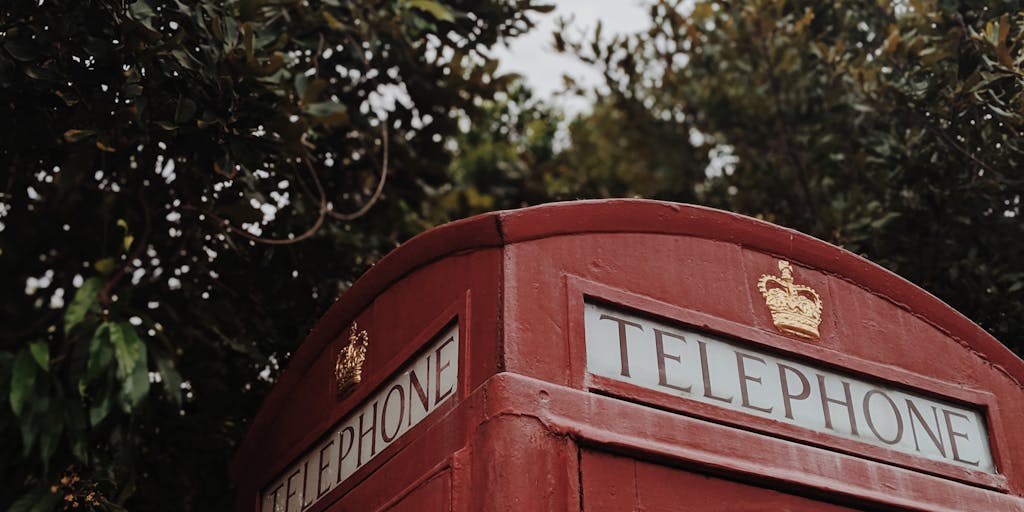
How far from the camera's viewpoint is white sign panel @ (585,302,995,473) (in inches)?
113

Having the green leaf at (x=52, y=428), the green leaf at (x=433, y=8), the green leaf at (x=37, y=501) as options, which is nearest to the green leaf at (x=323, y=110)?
the green leaf at (x=433, y=8)

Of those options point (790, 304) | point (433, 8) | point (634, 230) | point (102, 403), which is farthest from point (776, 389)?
point (433, 8)

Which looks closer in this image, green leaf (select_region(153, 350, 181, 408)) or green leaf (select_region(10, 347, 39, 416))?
green leaf (select_region(10, 347, 39, 416))

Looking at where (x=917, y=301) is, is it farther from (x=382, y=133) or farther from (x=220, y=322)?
(x=382, y=133)

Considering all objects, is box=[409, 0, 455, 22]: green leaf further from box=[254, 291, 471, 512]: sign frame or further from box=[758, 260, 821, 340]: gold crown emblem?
box=[758, 260, 821, 340]: gold crown emblem

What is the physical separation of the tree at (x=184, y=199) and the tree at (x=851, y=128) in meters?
1.81

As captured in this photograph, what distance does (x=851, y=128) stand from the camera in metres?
6.71

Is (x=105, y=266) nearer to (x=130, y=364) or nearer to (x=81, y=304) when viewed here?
(x=81, y=304)

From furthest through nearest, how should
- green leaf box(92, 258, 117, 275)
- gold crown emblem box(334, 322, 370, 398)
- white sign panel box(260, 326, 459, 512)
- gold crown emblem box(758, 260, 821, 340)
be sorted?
green leaf box(92, 258, 117, 275)
gold crown emblem box(334, 322, 370, 398)
gold crown emblem box(758, 260, 821, 340)
white sign panel box(260, 326, 459, 512)

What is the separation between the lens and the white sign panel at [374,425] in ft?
9.57

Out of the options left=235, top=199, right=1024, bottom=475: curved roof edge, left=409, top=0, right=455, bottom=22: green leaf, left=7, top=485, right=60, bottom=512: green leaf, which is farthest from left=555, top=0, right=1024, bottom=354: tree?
left=7, top=485, right=60, bottom=512: green leaf

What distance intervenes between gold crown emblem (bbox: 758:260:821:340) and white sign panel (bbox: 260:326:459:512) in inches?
36.4

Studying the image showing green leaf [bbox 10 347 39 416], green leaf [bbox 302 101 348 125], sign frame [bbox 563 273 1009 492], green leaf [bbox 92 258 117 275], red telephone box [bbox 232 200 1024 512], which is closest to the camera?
red telephone box [bbox 232 200 1024 512]

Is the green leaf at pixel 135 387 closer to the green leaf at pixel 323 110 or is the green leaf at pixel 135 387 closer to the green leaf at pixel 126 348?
the green leaf at pixel 126 348
